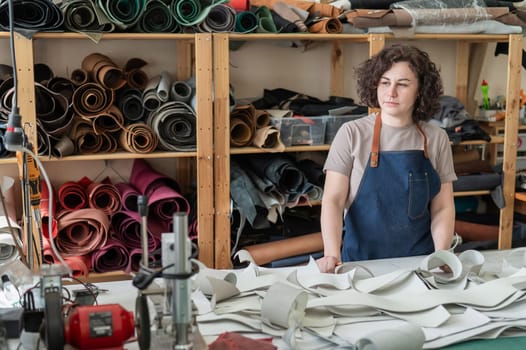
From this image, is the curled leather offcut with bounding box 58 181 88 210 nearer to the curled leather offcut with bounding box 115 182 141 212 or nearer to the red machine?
the curled leather offcut with bounding box 115 182 141 212

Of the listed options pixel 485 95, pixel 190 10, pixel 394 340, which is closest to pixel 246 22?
pixel 190 10

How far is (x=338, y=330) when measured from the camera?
5.13 feet

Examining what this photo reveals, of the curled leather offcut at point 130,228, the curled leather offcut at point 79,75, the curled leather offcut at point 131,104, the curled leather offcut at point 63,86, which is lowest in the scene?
the curled leather offcut at point 130,228

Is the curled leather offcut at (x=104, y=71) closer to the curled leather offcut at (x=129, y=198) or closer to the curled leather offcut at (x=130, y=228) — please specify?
the curled leather offcut at (x=129, y=198)

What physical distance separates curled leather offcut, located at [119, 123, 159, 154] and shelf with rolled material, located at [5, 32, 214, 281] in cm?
2

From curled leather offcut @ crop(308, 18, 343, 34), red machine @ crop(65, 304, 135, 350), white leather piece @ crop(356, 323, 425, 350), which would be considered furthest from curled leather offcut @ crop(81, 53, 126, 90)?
white leather piece @ crop(356, 323, 425, 350)

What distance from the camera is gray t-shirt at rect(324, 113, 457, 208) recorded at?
2.44 meters

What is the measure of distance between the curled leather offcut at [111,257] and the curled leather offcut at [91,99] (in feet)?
2.04

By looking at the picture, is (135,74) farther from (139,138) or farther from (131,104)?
(139,138)

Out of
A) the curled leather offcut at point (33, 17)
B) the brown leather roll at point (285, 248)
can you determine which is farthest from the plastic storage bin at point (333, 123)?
the curled leather offcut at point (33, 17)

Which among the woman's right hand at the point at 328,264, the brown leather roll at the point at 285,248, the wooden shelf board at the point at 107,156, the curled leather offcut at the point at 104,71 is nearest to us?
the woman's right hand at the point at 328,264

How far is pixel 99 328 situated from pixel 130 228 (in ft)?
6.35

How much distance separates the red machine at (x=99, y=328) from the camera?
4.32 ft

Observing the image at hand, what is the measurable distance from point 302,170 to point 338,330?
6.61ft
